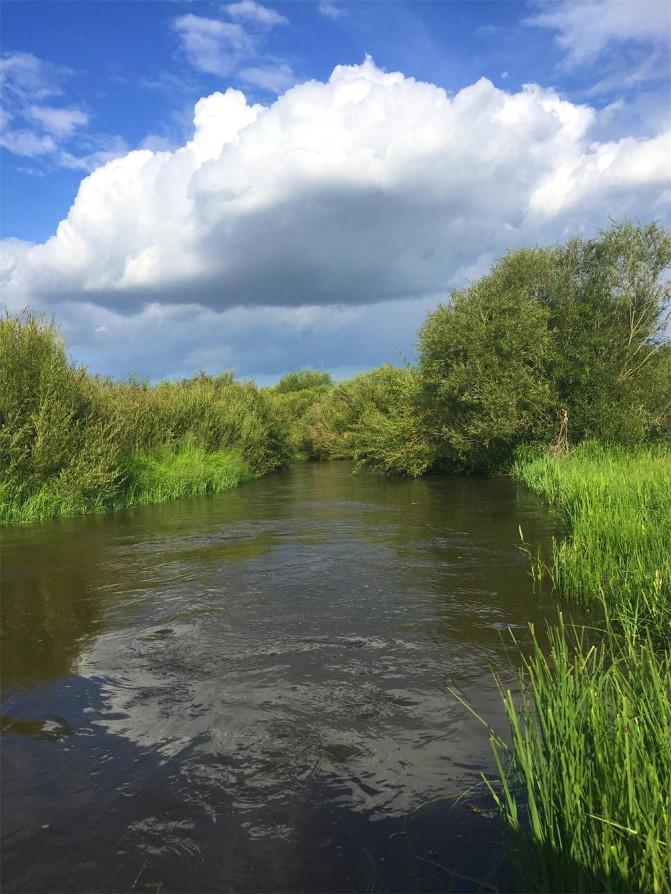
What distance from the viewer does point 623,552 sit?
9289mm

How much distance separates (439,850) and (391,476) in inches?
1298

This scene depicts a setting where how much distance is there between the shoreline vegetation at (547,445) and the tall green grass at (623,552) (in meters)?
0.05

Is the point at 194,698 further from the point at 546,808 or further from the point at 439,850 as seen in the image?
the point at 546,808

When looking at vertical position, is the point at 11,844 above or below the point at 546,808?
below

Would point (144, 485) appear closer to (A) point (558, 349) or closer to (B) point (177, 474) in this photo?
(B) point (177, 474)

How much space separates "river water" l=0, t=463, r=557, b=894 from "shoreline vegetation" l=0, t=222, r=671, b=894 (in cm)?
72

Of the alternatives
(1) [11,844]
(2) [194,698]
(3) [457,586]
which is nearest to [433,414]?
(3) [457,586]

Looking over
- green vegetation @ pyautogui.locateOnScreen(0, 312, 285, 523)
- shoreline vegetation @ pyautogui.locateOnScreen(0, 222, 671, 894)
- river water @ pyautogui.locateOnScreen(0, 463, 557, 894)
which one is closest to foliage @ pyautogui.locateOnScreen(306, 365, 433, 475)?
shoreline vegetation @ pyautogui.locateOnScreen(0, 222, 671, 894)

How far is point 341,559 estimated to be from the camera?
12719 mm

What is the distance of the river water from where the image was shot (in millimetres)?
3873

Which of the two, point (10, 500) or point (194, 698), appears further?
point (10, 500)

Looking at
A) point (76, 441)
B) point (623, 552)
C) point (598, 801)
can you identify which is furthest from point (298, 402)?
point (598, 801)

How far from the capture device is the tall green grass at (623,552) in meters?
7.38

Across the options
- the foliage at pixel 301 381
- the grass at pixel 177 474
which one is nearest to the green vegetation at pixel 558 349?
the grass at pixel 177 474
